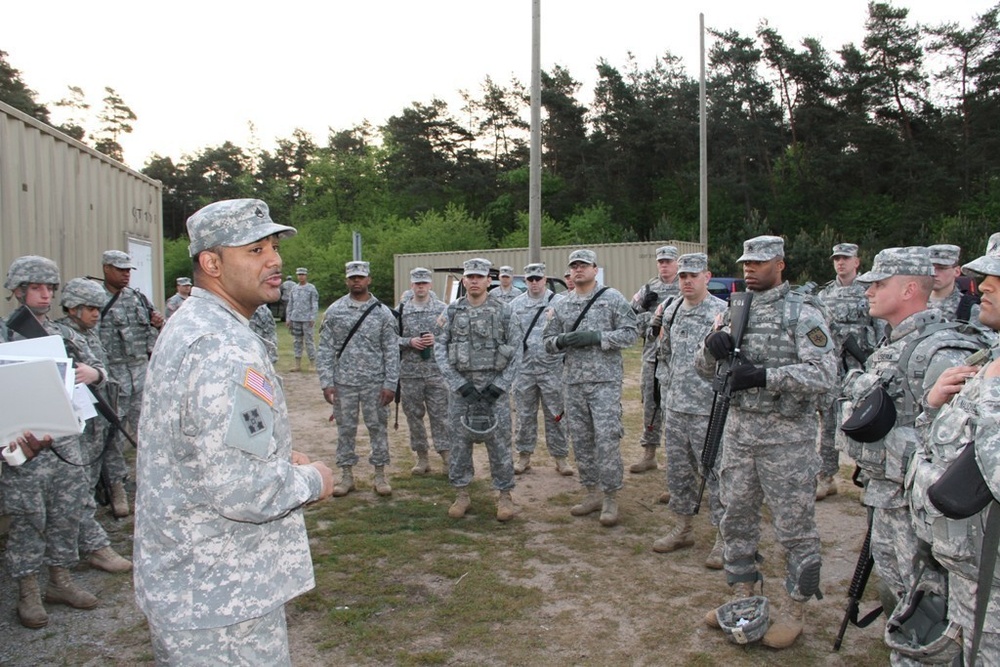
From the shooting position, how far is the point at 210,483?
78.7 inches

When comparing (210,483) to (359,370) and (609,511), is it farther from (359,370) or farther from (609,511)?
(359,370)

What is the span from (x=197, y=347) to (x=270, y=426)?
12.0 inches

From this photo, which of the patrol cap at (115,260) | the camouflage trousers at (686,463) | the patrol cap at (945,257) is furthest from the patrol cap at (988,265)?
the patrol cap at (115,260)

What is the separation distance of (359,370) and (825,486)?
14.1ft

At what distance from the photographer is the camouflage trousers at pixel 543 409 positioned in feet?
24.3

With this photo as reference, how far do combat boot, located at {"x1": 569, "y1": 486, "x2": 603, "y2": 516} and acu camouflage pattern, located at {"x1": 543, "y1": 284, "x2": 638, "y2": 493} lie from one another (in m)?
0.06

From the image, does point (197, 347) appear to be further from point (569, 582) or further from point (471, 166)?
point (471, 166)

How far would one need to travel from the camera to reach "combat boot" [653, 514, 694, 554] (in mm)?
5251

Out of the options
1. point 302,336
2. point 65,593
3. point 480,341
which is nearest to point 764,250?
point 480,341

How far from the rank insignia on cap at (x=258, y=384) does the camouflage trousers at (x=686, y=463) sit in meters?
3.58

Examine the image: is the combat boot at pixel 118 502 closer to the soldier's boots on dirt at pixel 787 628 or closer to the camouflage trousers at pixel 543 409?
the camouflage trousers at pixel 543 409

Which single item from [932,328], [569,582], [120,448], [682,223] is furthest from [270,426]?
[682,223]

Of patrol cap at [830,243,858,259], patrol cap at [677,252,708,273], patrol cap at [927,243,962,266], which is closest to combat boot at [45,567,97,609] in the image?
patrol cap at [677,252,708,273]

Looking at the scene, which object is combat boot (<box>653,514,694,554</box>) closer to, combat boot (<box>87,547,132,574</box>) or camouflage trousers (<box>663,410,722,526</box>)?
camouflage trousers (<box>663,410,722,526</box>)
